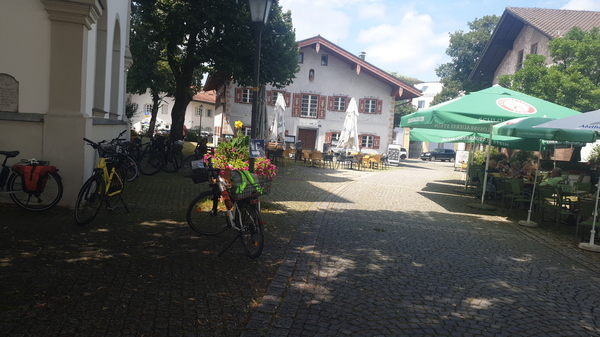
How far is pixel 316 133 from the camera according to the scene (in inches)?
1315

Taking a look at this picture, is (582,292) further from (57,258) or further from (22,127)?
(22,127)

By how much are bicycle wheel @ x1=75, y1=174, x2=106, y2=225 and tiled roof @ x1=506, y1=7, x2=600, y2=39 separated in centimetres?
2461

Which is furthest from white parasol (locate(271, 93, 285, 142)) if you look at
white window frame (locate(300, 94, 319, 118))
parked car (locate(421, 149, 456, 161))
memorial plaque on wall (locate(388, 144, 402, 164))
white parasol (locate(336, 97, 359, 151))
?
parked car (locate(421, 149, 456, 161))

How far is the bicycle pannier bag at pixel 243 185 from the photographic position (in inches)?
233

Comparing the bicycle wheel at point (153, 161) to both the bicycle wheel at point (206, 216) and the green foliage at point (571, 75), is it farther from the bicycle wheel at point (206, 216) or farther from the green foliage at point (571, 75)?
the green foliage at point (571, 75)

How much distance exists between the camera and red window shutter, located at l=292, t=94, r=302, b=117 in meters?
33.2

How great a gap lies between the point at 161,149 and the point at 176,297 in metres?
10.5

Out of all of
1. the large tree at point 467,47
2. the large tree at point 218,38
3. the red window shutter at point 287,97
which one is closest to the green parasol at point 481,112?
the large tree at point 218,38

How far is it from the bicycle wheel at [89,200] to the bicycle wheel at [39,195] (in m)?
0.74

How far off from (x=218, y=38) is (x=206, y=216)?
13.6 metres

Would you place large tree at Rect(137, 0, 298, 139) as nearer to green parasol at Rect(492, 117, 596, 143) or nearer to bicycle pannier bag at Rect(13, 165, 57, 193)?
green parasol at Rect(492, 117, 596, 143)

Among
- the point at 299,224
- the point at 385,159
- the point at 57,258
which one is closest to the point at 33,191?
the point at 57,258

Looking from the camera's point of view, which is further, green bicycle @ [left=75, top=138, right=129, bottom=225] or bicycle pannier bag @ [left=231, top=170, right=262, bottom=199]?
Result: green bicycle @ [left=75, top=138, right=129, bottom=225]

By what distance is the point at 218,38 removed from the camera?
62.1 feet
